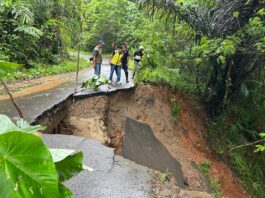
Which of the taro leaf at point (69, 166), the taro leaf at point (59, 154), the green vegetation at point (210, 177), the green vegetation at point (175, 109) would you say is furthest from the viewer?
the green vegetation at point (175, 109)

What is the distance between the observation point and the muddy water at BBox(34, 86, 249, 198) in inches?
321

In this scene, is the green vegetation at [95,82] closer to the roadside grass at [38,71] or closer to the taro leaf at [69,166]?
the roadside grass at [38,71]

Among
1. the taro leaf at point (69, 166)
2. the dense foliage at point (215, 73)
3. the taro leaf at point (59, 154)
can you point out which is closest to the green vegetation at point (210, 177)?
the dense foliage at point (215, 73)

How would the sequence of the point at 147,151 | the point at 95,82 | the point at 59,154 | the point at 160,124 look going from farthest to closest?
1. the point at 160,124
2. the point at 95,82
3. the point at 147,151
4. the point at 59,154

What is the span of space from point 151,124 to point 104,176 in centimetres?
566

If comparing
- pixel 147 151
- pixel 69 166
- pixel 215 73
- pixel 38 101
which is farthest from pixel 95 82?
pixel 69 166

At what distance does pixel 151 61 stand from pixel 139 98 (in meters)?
2.06

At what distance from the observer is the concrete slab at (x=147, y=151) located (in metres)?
7.61

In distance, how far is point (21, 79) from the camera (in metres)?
12.6

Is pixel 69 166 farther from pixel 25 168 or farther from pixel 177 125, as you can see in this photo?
pixel 177 125

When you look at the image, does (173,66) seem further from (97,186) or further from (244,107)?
(97,186)

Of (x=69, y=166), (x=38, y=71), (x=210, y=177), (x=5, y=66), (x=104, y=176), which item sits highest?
(x=5, y=66)

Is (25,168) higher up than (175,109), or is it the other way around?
(25,168)

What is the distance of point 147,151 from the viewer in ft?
27.3
